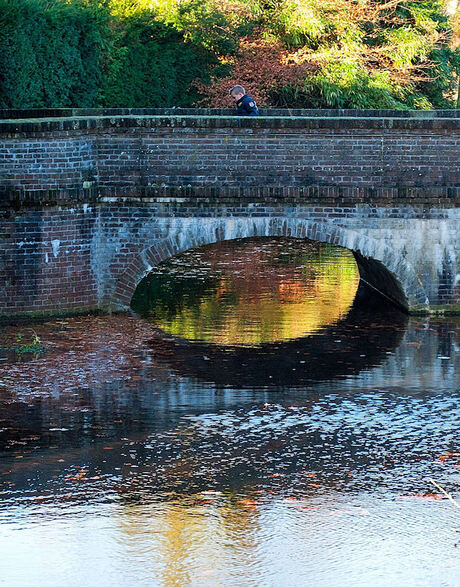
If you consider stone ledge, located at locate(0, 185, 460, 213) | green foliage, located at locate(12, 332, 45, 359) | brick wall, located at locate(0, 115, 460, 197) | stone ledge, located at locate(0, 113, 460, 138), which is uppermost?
stone ledge, located at locate(0, 113, 460, 138)

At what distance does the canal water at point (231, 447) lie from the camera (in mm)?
8578

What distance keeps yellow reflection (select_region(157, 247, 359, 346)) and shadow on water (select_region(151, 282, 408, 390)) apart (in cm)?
41

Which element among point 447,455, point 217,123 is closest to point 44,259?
point 217,123

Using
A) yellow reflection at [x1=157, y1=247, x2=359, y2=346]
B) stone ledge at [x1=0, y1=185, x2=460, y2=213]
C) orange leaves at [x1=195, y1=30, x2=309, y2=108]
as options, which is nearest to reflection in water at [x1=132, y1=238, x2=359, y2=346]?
yellow reflection at [x1=157, y1=247, x2=359, y2=346]

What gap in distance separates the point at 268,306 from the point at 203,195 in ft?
8.01

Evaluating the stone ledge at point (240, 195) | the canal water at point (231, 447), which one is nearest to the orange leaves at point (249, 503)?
the canal water at point (231, 447)

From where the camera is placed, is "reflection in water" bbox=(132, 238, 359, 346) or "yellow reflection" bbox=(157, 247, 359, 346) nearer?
"yellow reflection" bbox=(157, 247, 359, 346)

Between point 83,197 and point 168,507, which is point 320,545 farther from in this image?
point 83,197

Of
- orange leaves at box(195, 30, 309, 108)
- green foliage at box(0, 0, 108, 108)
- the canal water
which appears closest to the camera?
the canal water

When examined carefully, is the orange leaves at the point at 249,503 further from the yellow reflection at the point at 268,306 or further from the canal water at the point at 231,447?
the yellow reflection at the point at 268,306

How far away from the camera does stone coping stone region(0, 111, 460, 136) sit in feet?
54.7

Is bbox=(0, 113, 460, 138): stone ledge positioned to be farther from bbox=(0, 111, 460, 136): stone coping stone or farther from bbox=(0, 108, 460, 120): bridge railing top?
bbox=(0, 108, 460, 120): bridge railing top

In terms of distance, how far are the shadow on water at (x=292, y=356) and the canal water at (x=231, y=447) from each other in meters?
0.04

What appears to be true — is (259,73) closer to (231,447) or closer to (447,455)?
(231,447)
